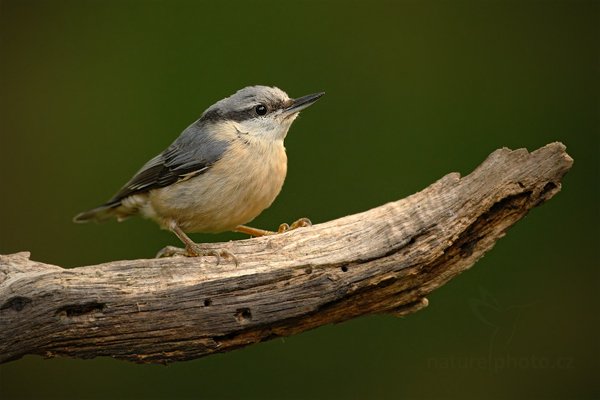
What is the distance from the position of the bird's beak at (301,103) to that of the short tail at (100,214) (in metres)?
1.25

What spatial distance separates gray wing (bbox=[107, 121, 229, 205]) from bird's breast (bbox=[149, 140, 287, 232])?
0.04m

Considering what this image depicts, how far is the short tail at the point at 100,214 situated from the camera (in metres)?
4.41

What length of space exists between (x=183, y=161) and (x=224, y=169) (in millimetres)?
290

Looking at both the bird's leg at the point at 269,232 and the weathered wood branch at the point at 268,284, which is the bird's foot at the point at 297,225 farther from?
the weathered wood branch at the point at 268,284

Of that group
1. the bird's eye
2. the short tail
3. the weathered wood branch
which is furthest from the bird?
the weathered wood branch

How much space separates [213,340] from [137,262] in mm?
544

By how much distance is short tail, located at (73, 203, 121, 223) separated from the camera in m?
4.41

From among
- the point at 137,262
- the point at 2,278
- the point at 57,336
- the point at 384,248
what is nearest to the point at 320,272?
the point at 384,248

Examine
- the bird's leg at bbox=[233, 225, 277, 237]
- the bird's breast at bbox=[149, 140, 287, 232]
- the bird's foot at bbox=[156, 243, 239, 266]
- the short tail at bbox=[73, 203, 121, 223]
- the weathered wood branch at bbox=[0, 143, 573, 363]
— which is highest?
the short tail at bbox=[73, 203, 121, 223]

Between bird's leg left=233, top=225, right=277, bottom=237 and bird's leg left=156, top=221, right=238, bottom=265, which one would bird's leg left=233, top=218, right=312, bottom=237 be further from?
bird's leg left=156, top=221, right=238, bottom=265

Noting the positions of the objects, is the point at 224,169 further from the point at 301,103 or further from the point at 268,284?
the point at 268,284

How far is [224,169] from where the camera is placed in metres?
3.82

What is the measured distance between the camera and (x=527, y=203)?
3230 millimetres

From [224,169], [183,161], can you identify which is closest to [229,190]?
[224,169]
